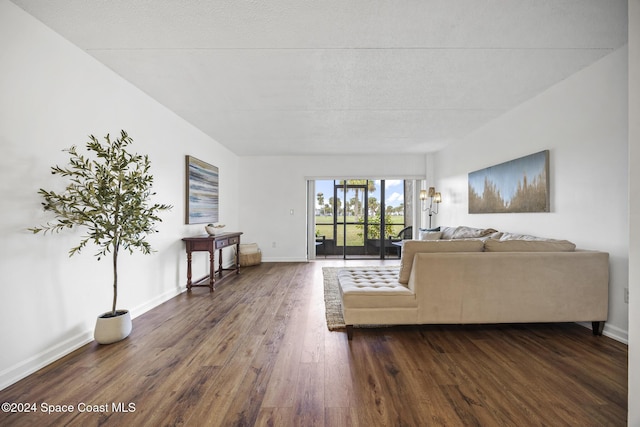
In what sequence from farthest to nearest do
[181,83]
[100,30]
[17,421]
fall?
[181,83]
[100,30]
[17,421]

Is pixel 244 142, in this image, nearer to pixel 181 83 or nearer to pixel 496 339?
pixel 181 83

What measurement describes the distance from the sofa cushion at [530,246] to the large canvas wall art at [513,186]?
2.33 feet

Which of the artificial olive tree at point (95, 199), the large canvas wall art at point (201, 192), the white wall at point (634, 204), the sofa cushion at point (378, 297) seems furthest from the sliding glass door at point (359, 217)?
the white wall at point (634, 204)

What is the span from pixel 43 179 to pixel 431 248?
3055mm

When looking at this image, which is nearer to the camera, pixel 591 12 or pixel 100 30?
pixel 591 12

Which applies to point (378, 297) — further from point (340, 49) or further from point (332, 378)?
point (340, 49)

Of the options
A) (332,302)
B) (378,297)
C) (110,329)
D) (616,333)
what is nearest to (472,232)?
(616,333)

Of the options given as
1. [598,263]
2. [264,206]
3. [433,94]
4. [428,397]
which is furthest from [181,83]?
[598,263]

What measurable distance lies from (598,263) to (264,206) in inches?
218

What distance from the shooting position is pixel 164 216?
3527mm

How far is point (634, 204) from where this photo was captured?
1.29 m

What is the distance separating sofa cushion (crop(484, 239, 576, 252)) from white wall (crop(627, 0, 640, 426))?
1.28 meters

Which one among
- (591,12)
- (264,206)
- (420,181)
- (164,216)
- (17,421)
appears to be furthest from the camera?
(420,181)

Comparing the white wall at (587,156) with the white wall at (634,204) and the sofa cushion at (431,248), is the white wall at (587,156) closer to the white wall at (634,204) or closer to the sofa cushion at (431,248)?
the sofa cushion at (431,248)
